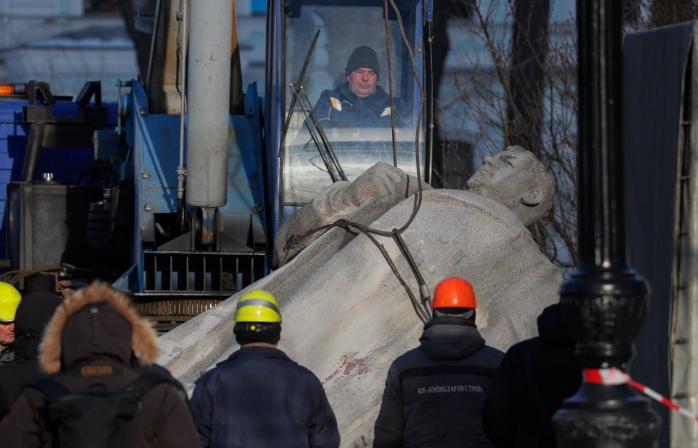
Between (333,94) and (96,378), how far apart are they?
7015 millimetres

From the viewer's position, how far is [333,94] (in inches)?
460

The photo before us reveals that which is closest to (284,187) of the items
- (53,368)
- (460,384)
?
(460,384)

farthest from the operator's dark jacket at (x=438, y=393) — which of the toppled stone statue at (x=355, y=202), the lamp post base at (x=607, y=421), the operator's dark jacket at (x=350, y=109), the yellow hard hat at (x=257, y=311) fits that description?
the operator's dark jacket at (x=350, y=109)

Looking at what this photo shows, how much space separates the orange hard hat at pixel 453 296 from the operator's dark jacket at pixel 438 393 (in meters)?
0.27

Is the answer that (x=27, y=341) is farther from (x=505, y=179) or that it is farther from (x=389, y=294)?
(x=505, y=179)

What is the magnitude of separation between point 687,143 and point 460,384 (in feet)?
4.87

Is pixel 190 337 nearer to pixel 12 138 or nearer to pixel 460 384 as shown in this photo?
pixel 460 384

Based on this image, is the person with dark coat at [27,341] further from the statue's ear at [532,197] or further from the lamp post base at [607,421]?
the statue's ear at [532,197]

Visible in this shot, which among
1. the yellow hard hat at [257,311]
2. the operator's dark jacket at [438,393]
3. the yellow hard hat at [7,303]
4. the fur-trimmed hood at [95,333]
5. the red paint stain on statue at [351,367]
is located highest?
the fur-trimmed hood at [95,333]

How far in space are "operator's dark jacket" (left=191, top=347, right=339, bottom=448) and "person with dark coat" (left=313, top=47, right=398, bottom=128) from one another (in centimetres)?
542

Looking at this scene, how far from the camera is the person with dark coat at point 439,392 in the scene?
22.4ft

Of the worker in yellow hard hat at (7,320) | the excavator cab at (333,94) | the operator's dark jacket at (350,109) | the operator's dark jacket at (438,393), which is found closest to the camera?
the operator's dark jacket at (438,393)

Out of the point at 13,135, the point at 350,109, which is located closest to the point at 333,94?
the point at 350,109

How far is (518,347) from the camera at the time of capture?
6250 mm
